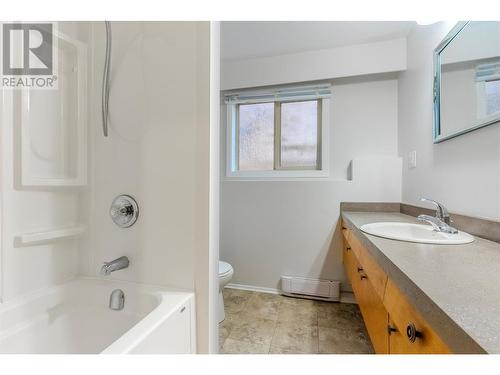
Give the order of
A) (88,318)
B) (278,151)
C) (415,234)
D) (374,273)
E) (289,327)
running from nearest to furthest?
(374,273)
(88,318)
(415,234)
(289,327)
(278,151)

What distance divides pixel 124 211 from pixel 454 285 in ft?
Answer: 3.83

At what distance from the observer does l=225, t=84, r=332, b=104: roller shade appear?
218 cm

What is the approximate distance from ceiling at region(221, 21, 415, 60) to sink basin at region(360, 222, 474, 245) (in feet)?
5.10

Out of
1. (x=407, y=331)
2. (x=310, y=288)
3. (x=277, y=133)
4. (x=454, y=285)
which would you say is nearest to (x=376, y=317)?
(x=407, y=331)

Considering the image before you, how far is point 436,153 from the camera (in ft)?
4.55

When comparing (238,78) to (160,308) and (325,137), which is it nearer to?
(325,137)

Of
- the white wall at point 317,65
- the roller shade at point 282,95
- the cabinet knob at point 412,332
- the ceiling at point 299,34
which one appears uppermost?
the ceiling at point 299,34

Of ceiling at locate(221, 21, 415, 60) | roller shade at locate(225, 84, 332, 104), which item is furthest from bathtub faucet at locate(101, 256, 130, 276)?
roller shade at locate(225, 84, 332, 104)

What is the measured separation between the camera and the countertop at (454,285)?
369 mm

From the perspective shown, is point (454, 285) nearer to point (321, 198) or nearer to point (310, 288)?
point (321, 198)

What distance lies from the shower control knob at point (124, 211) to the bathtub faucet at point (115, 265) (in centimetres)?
15

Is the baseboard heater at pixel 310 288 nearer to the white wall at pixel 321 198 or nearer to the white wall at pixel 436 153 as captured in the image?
the white wall at pixel 321 198

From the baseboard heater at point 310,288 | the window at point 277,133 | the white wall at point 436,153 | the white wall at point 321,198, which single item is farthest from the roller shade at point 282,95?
the baseboard heater at point 310,288

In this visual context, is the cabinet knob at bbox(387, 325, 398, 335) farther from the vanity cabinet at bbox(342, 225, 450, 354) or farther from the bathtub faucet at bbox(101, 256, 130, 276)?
the bathtub faucet at bbox(101, 256, 130, 276)
